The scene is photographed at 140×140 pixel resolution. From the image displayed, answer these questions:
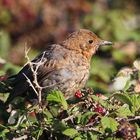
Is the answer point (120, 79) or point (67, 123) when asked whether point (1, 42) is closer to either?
point (120, 79)

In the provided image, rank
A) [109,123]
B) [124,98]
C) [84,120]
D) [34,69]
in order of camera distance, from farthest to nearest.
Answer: [34,69]
[124,98]
[84,120]
[109,123]

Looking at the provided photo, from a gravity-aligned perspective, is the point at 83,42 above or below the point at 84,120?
above

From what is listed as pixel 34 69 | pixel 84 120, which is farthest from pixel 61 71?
pixel 84 120

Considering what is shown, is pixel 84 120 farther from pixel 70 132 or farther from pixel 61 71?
pixel 61 71

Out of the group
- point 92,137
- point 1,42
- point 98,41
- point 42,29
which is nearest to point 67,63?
point 98,41

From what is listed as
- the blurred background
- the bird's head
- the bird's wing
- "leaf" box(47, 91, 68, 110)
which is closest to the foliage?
"leaf" box(47, 91, 68, 110)

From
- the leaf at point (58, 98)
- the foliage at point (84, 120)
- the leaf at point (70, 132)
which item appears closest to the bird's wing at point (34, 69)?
the foliage at point (84, 120)

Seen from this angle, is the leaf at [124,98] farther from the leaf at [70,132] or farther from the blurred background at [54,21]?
the blurred background at [54,21]
